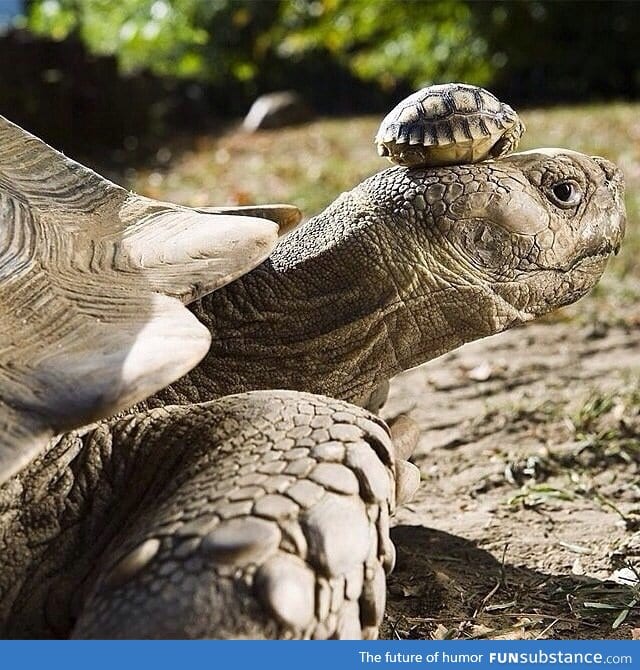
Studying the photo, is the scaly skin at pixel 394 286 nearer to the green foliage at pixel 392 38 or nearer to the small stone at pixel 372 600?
the small stone at pixel 372 600

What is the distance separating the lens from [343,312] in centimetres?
220

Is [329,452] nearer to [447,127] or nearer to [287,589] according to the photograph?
[287,589]

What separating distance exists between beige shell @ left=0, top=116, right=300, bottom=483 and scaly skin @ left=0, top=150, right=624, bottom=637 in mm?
184

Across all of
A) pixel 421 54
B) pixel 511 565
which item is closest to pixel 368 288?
pixel 511 565

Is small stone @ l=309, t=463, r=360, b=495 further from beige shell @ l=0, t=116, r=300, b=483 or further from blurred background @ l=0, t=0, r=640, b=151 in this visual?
blurred background @ l=0, t=0, r=640, b=151

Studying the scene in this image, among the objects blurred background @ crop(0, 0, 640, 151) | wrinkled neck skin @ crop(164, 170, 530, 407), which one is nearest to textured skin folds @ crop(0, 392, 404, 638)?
wrinkled neck skin @ crop(164, 170, 530, 407)

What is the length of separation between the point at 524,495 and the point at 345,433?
48.6 inches

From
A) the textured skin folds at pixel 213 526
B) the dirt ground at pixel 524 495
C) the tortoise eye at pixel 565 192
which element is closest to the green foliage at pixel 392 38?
the dirt ground at pixel 524 495

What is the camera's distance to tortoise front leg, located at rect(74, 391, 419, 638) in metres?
1.38

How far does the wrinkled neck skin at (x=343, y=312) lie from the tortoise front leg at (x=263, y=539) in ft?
1.69

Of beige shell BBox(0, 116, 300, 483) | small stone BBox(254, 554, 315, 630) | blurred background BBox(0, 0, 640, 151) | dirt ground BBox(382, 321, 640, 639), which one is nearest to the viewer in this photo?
small stone BBox(254, 554, 315, 630)

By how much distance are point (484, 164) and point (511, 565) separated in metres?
0.88

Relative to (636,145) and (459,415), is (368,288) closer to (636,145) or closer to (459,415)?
(459,415)

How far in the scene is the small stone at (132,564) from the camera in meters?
1.44
